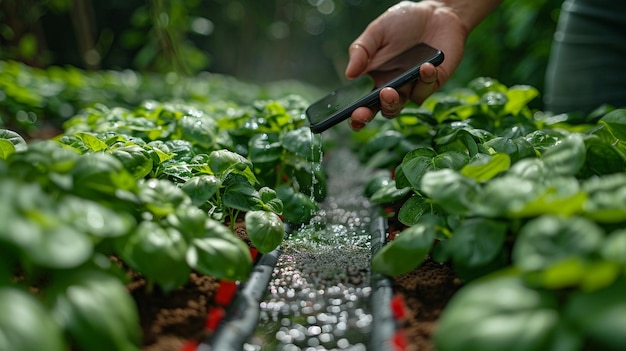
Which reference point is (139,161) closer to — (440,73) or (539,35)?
(440,73)

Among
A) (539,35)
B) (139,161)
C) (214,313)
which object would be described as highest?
(139,161)

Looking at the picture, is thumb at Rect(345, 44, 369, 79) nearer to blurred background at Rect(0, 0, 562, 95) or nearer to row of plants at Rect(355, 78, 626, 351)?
row of plants at Rect(355, 78, 626, 351)

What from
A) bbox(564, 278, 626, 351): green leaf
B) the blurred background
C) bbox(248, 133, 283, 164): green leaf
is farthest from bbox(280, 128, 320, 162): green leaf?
the blurred background

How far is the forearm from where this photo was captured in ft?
6.05

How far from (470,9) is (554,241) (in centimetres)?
143

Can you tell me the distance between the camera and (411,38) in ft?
6.10

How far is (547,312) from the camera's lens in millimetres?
562

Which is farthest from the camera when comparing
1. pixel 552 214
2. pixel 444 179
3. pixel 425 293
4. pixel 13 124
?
pixel 13 124

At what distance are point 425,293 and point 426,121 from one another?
86 cm

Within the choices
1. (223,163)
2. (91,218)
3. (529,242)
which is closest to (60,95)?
(223,163)

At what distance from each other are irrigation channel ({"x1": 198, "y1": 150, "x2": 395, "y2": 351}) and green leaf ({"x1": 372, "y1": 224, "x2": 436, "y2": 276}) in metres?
0.05

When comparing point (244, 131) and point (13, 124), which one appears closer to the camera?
point (244, 131)

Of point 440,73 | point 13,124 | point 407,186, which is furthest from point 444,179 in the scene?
point 13,124

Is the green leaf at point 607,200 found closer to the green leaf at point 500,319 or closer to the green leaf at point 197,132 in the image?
the green leaf at point 500,319
